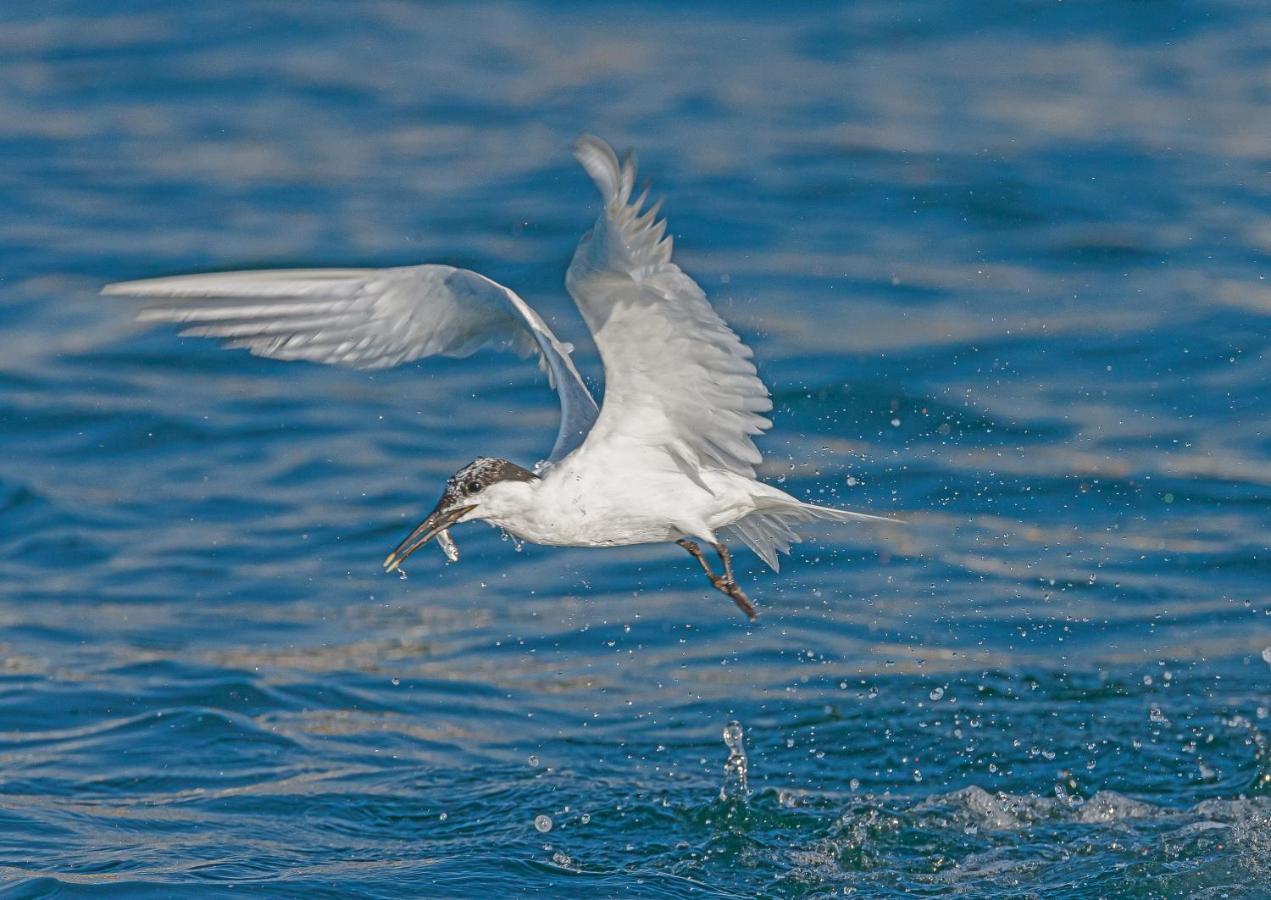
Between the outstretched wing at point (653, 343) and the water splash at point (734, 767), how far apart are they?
1.61 m

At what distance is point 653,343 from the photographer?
6.64 meters

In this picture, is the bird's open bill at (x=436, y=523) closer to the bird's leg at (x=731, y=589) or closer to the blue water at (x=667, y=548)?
the bird's leg at (x=731, y=589)

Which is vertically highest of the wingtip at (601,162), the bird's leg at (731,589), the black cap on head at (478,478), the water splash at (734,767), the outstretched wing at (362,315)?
the wingtip at (601,162)

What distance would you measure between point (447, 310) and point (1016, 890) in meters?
3.21

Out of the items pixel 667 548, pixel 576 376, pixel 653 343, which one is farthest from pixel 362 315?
pixel 667 548

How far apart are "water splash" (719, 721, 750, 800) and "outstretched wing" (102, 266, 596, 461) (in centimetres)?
187

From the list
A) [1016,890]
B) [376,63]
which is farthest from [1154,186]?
[1016,890]

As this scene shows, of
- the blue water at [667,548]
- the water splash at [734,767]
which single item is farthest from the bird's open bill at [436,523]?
the water splash at [734,767]

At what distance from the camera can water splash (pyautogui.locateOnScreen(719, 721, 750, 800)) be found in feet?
27.0

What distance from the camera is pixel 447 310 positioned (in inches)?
293

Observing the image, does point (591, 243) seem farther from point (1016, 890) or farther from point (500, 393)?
point (500, 393)

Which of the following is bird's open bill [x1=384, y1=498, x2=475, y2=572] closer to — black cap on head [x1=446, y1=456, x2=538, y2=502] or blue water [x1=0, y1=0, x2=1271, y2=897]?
black cap on head [x1=446, y1=456, x2=538, y2=502]

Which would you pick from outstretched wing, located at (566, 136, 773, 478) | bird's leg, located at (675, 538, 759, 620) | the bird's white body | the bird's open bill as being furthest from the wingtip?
bird's leg, located at (675, 538, 759, 620)

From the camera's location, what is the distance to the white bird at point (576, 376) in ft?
21.7
